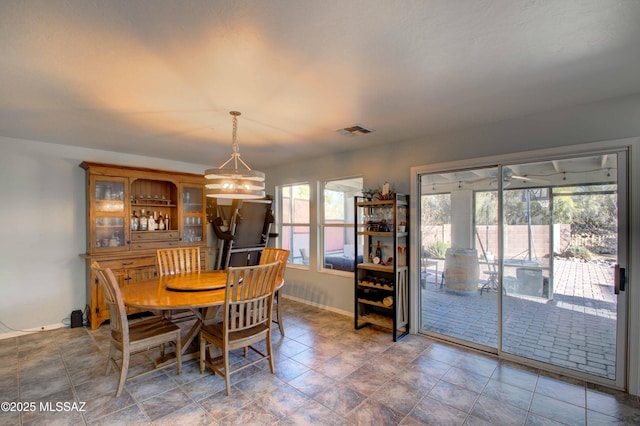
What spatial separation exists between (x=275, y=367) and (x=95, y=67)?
2.86 m

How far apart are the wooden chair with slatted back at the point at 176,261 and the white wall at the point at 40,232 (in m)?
1.38

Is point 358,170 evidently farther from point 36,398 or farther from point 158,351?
point 36,398

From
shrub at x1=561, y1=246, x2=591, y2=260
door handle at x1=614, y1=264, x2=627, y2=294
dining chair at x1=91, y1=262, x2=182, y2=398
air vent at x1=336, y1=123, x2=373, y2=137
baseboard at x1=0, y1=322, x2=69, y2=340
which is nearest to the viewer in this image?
dining chair at x1=91, y1=262, x2=182, y2=398

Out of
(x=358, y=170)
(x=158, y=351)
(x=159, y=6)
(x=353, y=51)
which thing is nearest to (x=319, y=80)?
(x=353, y=51)

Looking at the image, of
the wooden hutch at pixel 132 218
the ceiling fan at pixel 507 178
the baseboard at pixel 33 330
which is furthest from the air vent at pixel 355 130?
the baseboard at pixel 33 330

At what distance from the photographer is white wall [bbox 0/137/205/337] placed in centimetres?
357

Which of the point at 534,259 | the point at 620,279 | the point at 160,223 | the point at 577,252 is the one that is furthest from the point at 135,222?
the point at 620,279

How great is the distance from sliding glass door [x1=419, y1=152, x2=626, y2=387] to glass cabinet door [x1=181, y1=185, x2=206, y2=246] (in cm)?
354

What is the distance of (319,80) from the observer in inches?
84.4

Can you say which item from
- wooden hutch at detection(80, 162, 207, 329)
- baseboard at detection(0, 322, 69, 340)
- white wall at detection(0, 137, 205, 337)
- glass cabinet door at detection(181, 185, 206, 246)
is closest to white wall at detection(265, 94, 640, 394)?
glass cabinet door at detection(181, 185, 206, 246)

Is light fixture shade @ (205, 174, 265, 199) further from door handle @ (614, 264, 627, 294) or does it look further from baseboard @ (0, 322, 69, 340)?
door handle @ (614, 264, 627, 294)

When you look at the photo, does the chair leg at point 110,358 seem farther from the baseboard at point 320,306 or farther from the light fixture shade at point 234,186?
the baseboard at point 320,306

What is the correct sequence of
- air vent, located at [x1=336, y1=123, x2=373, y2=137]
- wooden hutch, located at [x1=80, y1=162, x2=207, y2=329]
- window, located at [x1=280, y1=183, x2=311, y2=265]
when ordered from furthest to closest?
1. window, located at [x1=280, y1=183, x2=311, y2=265]
2. wooden hutch, located at [x1=80, y1=162, x2=207, y2=329]
3. air vent, located at [x1=336, y1=123, x2=373, y2=137]

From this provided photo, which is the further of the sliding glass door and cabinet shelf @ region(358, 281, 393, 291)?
cabinet shelf @ region(358, 281, 393, 291)
